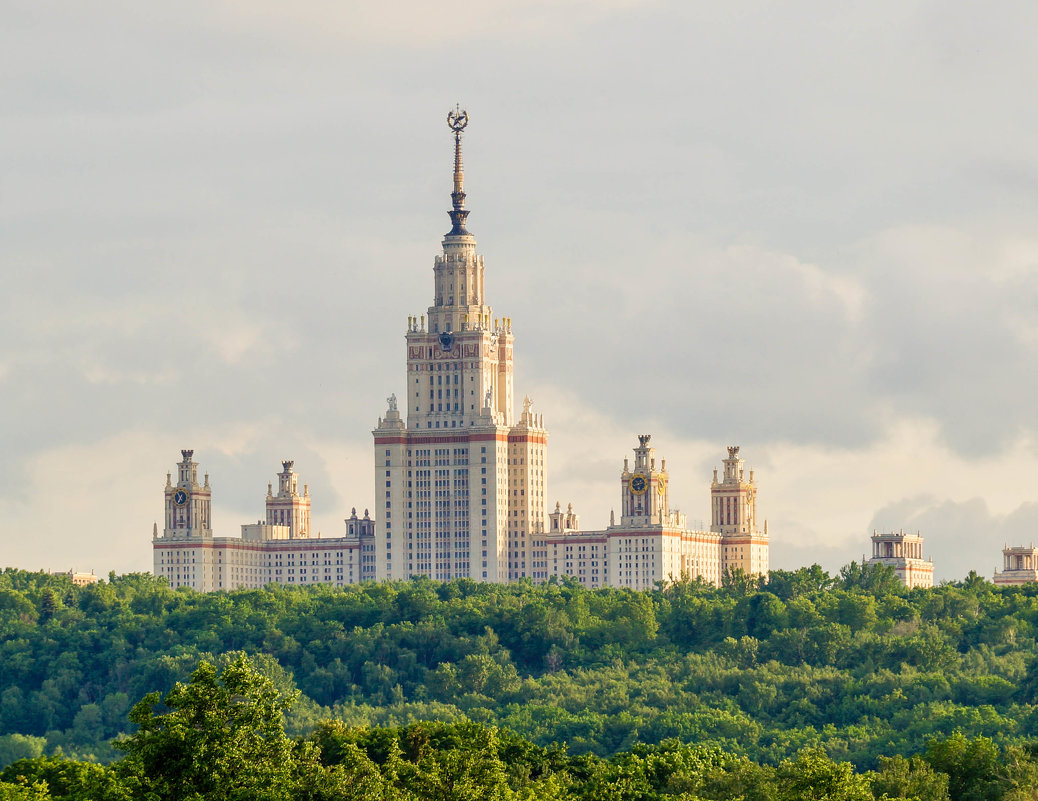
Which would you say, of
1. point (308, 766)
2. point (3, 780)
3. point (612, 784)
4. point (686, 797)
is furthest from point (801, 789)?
point (3, 780)

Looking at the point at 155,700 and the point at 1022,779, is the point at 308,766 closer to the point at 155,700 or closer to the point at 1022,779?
the point at 155,700

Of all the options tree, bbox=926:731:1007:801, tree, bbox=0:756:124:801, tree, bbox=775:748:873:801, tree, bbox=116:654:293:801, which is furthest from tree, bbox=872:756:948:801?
tree, bbox=0:756:124:801

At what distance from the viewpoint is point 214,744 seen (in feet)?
396

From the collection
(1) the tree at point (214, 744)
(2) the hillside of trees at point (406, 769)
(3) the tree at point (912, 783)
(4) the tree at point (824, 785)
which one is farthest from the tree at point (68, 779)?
(3) the tree at point (912, 783)

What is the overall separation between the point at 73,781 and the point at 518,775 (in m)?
29.3

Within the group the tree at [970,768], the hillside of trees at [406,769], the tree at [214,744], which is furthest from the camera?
the tree at [970,768]

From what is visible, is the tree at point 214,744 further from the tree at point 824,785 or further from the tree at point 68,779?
the tree at point 824,785

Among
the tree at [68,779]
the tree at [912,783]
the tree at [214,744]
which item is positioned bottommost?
the tree at [912,783]

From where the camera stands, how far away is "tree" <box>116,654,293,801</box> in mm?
120250

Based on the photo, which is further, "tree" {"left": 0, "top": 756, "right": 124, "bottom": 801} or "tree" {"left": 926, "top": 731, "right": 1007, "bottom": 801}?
"tree" {"left": 926, "top": 731, "right": 1007, "bottom": 801}

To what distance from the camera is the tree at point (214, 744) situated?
120 meters

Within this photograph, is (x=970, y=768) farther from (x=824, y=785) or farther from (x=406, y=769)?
(x=406, y=769)

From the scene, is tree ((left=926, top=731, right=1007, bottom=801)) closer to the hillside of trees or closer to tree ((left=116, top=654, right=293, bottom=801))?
the hillside of trees

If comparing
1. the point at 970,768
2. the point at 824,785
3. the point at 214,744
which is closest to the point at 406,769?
A: the point at 824,785
